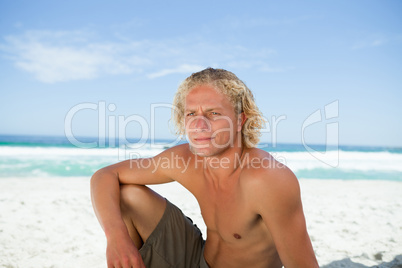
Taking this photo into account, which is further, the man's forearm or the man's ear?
the man's ear

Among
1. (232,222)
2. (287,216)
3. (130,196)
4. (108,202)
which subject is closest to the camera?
(287,216)

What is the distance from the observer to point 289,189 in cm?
149

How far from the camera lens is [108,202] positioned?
1980mm

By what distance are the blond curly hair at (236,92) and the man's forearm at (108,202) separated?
0.85m

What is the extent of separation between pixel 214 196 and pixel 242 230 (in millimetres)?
299

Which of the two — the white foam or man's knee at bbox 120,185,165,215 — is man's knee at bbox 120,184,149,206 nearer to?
man's knee at bbox 120,185,165,215

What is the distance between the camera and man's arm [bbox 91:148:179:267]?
1.72 meters

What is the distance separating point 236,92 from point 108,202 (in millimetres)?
1183

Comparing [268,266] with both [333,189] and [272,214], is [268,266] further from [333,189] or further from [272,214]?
[333,189]

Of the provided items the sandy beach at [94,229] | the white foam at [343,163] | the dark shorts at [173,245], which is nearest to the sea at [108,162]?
the white foam at [343,163]

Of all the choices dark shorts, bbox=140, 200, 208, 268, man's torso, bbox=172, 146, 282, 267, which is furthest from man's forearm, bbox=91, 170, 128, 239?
man's torso, bbox=172, 146, 282, 267

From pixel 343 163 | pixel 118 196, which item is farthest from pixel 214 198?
pixel 343 163

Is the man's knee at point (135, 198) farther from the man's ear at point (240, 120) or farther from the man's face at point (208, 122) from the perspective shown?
the man's ear at point (240, 120)

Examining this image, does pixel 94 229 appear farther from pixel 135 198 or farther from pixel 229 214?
pixel 229 214
